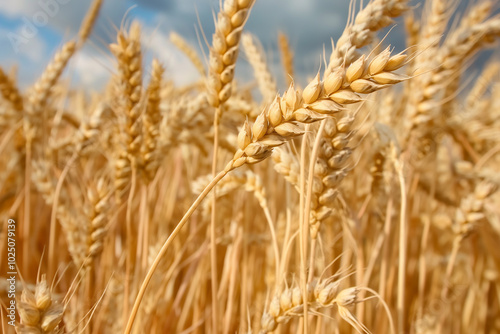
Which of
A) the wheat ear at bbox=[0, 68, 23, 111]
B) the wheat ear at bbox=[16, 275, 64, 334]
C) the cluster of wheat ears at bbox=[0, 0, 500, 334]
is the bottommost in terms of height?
the wheat ear at bbox=[16, 275, 64, 334]

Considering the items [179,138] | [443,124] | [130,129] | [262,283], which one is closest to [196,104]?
[179,138]

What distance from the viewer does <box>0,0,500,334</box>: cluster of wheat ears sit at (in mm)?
540

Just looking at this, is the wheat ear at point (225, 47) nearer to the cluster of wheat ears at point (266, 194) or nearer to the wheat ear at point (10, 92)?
the cluster of wheat ears at point (266, 194)

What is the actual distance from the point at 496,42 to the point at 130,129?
51.3 inches

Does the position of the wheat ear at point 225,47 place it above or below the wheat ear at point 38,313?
above

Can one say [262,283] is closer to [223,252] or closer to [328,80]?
[223,252]

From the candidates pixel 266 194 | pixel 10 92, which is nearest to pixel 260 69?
pixel 266 194

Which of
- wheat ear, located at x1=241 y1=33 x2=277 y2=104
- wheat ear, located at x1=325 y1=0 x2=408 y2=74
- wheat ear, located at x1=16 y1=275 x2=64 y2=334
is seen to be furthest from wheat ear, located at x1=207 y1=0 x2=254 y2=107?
wheat ear, located at x1=16 y1=275 x2=64 y2=334

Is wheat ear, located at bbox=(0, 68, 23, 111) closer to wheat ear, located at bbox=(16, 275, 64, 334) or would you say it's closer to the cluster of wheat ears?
the cluster of wheat ears

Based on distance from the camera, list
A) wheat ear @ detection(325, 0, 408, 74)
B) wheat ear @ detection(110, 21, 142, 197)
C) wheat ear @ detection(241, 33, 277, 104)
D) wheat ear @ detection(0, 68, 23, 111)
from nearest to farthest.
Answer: wheat ear @ detection(325, 0, 408, 74) → wheat ear @ detection(110, 21, 142, 197) → wheat ear @ detection(241, 33, 277, 104) → wheat ear @ detection(0, 68, 23, 111)

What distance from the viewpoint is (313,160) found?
56 centimetres

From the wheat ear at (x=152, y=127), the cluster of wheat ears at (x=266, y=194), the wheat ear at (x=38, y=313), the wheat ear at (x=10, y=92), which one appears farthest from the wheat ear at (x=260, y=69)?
the wheat ear at (x=10, y=92)

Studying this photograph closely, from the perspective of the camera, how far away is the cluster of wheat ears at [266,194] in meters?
0.54

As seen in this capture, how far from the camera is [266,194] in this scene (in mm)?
1028
